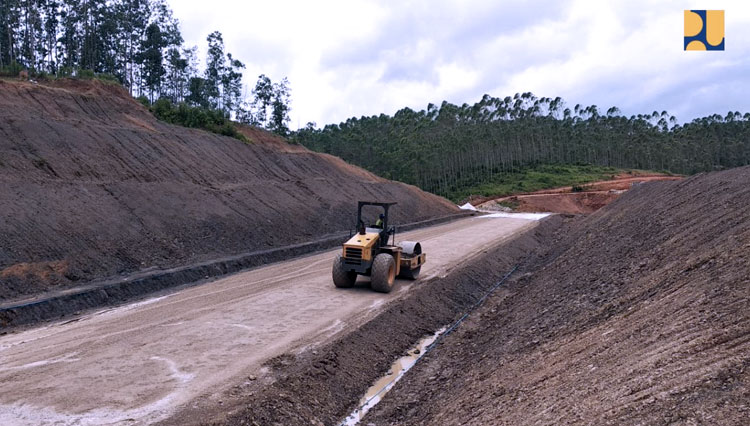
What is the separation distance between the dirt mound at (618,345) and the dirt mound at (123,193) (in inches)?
463

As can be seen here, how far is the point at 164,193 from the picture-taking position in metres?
25.3

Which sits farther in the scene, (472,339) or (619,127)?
(619,127)

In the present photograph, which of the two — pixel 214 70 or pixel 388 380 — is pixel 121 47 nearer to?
pixel 214 70

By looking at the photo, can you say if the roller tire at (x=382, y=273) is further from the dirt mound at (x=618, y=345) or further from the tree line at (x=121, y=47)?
the tree line at (x=121, y=47)

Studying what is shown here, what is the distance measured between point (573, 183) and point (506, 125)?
Answer: 22.0 meters

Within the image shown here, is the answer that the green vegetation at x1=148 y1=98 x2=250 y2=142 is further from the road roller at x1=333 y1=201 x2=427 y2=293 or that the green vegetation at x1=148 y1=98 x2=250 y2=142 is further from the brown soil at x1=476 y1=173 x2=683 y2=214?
the brown soil at x1=476 y1=173 x2=683 y2=214

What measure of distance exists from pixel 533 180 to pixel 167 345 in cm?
6815

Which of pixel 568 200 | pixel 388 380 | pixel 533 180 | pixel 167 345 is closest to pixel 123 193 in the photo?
pixel 167 345

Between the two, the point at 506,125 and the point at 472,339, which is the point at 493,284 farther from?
the point at 506,125

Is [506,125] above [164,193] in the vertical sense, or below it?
above

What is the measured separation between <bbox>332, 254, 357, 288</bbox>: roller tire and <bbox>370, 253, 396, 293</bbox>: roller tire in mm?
782

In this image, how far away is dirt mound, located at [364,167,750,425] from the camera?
6078mm

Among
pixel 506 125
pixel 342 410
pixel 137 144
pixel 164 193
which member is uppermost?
pixel 506 125

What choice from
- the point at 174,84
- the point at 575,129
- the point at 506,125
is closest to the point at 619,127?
the point at 575,129
